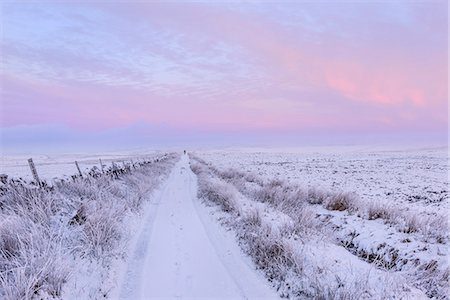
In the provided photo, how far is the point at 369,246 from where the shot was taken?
7539 millimetres

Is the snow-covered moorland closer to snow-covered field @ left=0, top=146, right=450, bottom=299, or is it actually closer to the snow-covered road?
snow-covered field @ left=0, top=146, right=450, bottom=299

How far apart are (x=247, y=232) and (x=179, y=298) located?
A: 2963 mm

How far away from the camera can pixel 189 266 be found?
21.6 feet

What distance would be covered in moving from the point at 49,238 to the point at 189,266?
8.56 feet

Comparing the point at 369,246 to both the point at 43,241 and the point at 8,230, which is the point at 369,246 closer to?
the point at 43,241

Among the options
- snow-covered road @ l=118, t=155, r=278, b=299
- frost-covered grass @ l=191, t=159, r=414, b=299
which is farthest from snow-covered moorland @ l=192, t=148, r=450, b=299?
snow-covered road @ l=118, t=155, r=278, b=299

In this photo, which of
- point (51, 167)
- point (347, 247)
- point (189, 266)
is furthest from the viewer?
point (51, 167)

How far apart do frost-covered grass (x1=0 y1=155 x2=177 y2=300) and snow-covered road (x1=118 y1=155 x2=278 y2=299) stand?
2.03ft

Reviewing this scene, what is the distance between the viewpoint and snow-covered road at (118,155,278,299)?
5.50 meters

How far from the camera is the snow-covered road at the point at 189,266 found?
5500 millimetres

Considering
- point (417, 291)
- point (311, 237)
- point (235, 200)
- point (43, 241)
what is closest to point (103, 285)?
point (43, 241)

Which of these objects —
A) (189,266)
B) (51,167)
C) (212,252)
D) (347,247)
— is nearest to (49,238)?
(189,266)

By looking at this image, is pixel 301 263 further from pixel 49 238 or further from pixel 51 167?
pixel 51 167

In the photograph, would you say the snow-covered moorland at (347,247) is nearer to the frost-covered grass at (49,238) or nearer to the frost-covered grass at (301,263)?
the frost-covered grass at (301,263)
